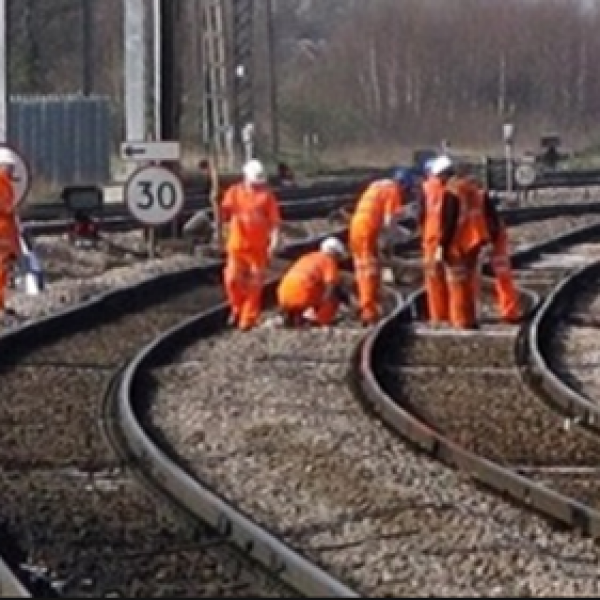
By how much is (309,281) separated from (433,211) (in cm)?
144

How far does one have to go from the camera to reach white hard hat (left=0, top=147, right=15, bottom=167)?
23.9 meters

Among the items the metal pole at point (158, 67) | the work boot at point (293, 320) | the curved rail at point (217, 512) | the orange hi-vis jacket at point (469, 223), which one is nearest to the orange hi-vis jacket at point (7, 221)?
the work boot at point (293, 320)

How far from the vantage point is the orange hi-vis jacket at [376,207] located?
75.5 feet

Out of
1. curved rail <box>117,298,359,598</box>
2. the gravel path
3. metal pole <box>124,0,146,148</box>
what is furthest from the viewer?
metal pole <box>124,0,146,148</box>

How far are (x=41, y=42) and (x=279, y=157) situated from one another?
11811 mm

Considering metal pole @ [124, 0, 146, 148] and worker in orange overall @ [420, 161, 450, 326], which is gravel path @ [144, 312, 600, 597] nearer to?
worker in orange overall @ [420, 161, 450, 326]

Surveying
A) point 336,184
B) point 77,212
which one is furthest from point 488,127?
point 77,212

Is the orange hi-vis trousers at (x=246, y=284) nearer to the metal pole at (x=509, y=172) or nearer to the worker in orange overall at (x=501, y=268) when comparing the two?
the worker in orange overall at (x=501, y=268)

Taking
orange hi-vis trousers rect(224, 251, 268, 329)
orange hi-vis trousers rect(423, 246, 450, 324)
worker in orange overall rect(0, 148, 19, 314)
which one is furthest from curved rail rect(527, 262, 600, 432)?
worker in orange overall rect(0, 148, 19, 314)

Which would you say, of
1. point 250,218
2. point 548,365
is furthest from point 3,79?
point 548,365

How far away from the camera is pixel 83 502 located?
12422mm

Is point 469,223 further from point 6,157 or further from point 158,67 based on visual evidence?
point 158,67

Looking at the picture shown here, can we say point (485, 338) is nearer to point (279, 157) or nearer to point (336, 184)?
point (336, 184)

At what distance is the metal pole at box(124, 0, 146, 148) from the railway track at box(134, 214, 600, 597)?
1352cm
